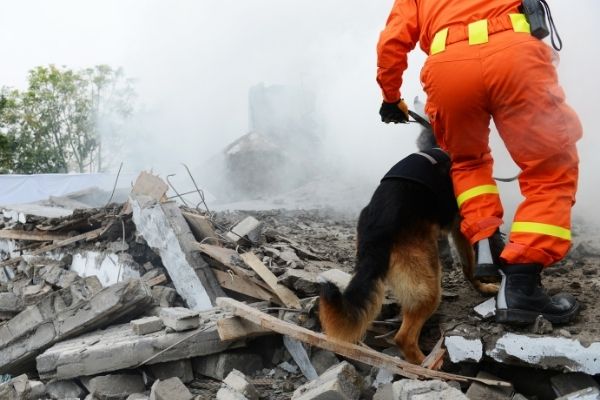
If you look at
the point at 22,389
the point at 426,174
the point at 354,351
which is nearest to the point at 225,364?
the point at 354,351

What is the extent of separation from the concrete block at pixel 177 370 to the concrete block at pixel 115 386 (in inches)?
4.9

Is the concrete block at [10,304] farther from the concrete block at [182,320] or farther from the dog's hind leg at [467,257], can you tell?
the dog's hind leg at [467,257]

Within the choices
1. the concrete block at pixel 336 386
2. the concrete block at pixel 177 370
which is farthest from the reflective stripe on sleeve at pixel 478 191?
the concrete block at pixel 177 370

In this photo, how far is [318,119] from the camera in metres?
12.3

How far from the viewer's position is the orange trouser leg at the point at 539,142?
Result: 203 centimetres

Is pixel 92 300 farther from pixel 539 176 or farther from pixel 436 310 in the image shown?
pixel 539 176

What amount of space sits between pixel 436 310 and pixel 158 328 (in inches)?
62.5

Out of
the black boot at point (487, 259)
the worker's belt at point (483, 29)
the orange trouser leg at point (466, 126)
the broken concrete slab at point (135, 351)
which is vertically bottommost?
the broken concrete slab at point (135, 351)

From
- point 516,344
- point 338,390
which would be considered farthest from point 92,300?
point 516,344

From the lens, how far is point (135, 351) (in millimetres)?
2820

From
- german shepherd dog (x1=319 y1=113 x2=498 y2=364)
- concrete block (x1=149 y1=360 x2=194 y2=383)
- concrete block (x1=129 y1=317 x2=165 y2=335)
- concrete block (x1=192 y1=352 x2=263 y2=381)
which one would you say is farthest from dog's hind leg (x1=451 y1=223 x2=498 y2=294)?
concrete block (x1=129 y1=317 x2=165 y2=335)

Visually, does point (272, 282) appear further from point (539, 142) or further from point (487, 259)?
point (539, 142)

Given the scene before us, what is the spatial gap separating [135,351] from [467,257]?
75.1 inches

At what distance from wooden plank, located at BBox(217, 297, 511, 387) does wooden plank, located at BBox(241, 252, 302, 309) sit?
12.4 inches
